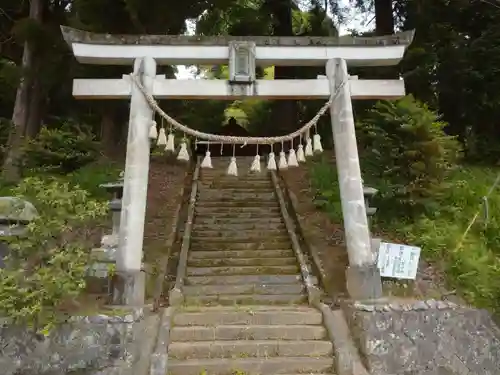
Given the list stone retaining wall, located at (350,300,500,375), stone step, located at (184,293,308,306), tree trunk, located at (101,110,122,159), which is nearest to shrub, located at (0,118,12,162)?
tree trunk, located at (101,110,122,159)

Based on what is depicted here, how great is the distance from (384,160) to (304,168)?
445cm

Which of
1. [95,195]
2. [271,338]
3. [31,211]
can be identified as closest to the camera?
[31,211]

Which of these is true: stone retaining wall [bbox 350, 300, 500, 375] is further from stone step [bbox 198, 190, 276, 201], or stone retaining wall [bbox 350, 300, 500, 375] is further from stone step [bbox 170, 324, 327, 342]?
stone step [bbox 198, 190, 276, 201]

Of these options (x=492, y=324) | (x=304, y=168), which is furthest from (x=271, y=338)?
(x=304, y=168)

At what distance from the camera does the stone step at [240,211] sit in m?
11.1

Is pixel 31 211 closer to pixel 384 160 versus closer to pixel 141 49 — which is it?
pixel 141 49

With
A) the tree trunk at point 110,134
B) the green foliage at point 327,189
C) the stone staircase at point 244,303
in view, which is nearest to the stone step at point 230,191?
the stone staircase at point 244,303

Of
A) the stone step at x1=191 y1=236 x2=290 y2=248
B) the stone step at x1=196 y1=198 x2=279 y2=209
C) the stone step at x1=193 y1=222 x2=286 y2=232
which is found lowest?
the stone step at x1=191 y1=236 x2=290 y2=248

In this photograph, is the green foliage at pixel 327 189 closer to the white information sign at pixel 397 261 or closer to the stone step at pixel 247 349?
the white information sign at pixel 397 261

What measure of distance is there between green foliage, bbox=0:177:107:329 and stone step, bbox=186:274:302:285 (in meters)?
2.48

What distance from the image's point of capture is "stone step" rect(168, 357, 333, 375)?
20.5 feet

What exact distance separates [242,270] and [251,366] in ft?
8.48

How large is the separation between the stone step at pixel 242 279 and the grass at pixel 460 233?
200 centimetres

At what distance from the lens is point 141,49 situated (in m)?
7.84
